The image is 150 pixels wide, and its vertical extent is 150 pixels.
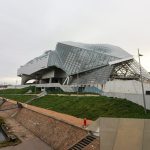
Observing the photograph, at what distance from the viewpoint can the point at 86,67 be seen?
8419 centimetres

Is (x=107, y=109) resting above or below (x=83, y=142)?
above

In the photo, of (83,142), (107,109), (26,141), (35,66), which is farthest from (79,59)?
(83,142)

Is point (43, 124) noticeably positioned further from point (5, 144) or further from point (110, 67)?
point (110, 67)

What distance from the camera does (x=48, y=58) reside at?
98.9 meters

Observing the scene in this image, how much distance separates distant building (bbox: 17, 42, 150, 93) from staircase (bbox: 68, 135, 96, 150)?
39338 millimetres

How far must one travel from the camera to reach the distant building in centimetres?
7556

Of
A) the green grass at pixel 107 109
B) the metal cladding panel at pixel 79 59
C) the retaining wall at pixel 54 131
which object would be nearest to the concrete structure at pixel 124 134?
the retaining wall at pixel 54 131

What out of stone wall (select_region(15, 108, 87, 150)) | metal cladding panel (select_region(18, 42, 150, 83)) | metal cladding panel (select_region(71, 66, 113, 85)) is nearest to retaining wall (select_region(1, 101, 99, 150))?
stone wall (select_region(15, 108, 87, 150))

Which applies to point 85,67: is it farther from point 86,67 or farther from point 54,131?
point 54,131

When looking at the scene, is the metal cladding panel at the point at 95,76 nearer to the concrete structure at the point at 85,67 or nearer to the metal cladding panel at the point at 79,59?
the concrete structure at the point at 85,67

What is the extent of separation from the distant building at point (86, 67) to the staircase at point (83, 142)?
3934 centimetres

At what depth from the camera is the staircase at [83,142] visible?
23.9 metres


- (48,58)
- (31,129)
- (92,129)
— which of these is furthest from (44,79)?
(92,129)

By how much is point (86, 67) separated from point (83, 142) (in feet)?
197
